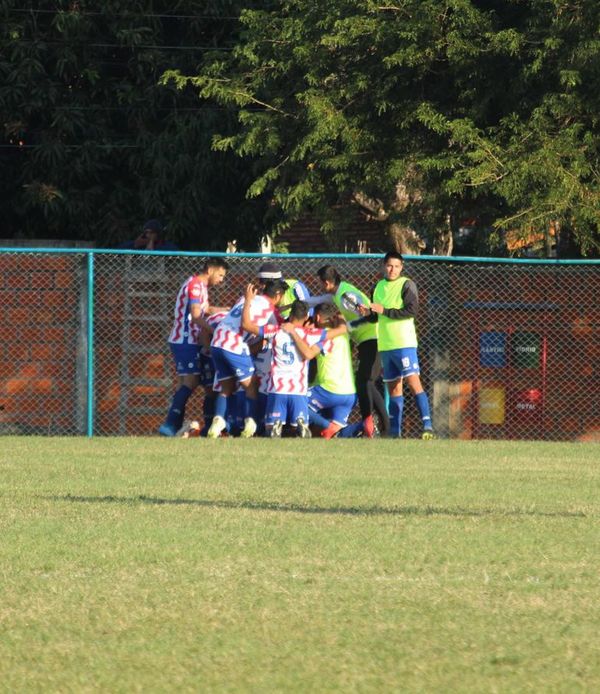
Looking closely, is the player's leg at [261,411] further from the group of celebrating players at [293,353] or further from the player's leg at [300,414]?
the player's leg at [300,414]

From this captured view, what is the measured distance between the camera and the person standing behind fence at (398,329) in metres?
17.4

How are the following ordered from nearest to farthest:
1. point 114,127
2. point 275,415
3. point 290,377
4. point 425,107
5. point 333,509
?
1. point 333,509
2. point 290,377
3. point 275,415
4. point 425,107
5. point 114,127

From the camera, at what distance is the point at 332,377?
17359 millimetres

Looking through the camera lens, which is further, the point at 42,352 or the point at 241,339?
the point at 42,352

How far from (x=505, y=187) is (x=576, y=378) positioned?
2.54 m

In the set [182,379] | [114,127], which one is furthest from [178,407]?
[114,127]

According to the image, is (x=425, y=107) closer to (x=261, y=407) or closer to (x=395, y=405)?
(x=395, y=405)

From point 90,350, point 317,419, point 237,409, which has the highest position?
point 90,350

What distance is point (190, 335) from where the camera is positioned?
57.0 feet

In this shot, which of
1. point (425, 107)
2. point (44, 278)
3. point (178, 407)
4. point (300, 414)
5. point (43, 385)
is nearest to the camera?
point (300, 414)

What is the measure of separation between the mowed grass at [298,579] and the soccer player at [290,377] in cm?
379

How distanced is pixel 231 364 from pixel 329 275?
5.24 feet

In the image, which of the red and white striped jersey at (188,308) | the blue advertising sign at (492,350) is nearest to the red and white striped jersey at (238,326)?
the red and white striped jersey at (188,308)

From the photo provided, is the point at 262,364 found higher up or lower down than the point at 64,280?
lower down
